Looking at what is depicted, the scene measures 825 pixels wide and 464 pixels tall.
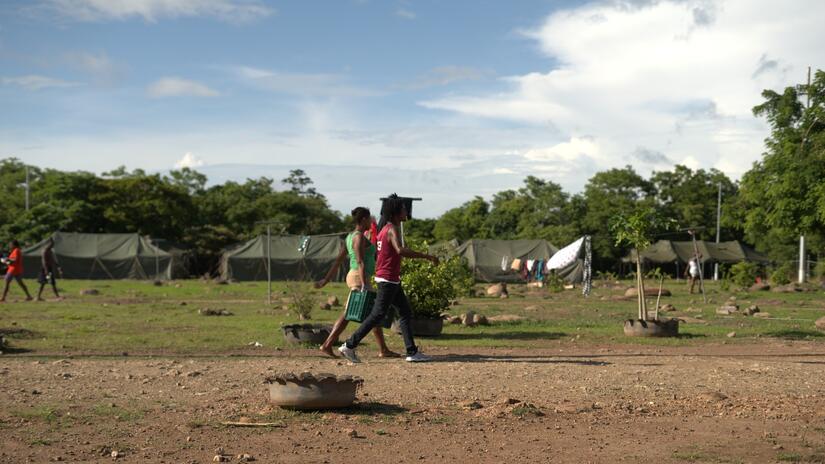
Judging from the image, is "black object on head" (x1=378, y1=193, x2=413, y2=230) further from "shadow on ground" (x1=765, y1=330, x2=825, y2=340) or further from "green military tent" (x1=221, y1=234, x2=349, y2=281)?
"green military tent" (x1=221, y1=234, x2=349, y2=281)

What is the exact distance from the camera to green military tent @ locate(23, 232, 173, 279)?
50.2 m

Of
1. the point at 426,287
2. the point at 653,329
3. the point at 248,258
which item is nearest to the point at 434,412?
the point at 426,287

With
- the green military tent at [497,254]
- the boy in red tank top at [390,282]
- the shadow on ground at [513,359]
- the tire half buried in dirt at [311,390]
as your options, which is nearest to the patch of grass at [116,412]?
the tire half buried in dirt at [311,390]

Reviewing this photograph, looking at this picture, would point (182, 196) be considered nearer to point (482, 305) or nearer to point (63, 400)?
point (482, 305)

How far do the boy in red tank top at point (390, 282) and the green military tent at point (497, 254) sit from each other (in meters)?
37.4

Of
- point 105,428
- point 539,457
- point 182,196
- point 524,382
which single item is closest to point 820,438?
point 539,457

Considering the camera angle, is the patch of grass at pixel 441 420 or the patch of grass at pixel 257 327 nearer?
the patch of grass at pixel 441 420

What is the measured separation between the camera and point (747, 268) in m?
36.7

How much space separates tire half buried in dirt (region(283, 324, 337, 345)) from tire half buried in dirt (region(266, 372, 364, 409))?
5.36m

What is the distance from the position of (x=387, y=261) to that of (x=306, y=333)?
9.21 feet

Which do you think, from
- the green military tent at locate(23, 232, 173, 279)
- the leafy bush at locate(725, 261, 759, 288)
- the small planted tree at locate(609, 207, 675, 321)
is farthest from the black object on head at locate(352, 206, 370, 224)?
the green military tent at locate(23, 232, 173, 279)

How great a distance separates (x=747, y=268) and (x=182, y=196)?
43.9 metres

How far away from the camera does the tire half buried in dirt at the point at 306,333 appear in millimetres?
12859

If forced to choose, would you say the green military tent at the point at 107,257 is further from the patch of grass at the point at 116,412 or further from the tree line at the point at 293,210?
the patch of grass at the point at 116,412
